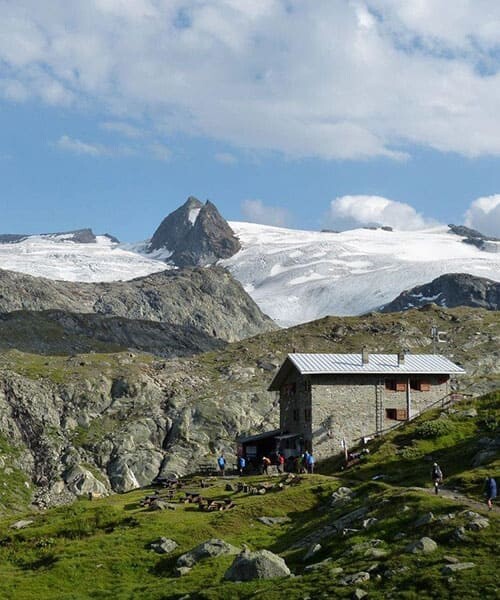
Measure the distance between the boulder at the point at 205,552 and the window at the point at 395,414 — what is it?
1338 inches

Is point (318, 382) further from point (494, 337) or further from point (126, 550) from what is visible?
point (494, 337)

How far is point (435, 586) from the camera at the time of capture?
2536 cm

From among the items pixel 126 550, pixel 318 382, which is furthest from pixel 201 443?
pixel 126 550

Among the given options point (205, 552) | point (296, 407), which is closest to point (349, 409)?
point (296, 407)

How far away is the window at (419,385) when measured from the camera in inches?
2775

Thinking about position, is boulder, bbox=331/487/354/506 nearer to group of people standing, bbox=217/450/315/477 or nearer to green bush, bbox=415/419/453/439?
group of people standing, bbox=217/450/315/477

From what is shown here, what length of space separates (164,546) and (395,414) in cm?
3409

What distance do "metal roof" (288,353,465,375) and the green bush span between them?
7370 mm

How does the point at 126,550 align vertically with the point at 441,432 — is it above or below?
below

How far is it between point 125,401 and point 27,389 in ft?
49.5

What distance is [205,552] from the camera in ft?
117

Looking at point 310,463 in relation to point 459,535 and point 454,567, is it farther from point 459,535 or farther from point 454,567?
point 454,567

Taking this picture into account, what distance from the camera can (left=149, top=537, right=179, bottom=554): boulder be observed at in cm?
3822

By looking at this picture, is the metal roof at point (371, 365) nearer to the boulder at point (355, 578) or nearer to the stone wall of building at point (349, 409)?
the stone wall of building at point (349, 409)
